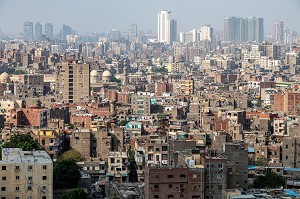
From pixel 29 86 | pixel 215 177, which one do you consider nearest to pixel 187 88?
pixel 29 86

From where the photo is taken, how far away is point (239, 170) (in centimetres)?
1231

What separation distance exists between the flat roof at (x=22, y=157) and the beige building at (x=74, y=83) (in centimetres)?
1286

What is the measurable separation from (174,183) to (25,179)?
67.8 inches

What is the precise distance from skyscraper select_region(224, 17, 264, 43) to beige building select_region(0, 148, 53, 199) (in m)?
67.3

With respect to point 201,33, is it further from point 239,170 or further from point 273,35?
point 239,170

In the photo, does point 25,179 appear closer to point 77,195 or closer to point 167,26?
point 77,195

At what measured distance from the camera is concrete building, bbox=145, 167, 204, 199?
1066 cm

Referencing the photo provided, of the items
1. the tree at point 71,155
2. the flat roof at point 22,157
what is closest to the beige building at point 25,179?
the flat roof at point 22,157

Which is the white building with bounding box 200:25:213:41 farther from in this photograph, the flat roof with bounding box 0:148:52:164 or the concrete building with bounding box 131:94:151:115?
the flat roof with bounding box 0:148:52:164

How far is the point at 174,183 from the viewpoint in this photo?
1070cm

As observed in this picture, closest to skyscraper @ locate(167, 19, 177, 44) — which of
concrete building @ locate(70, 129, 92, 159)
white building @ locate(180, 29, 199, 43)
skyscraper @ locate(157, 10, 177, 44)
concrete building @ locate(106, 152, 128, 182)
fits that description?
skyscraper @ locate(157, 10, 177, 44)

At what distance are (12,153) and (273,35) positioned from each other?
69.8 meters

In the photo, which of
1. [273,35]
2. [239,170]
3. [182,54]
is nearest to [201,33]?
[273,35]

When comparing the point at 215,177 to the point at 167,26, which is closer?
the point at 215,177
